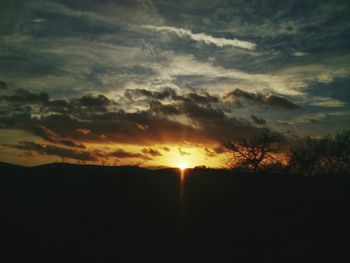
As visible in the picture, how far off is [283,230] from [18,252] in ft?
40.3

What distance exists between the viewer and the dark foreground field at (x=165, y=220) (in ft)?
50.3

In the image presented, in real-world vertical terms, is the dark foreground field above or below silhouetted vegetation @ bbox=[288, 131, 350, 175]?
below

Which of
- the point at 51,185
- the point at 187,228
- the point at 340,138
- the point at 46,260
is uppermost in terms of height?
the point at 340,138

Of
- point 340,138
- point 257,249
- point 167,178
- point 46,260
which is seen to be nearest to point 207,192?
point 167,178

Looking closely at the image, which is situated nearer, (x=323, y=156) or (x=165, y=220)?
(x=165, y=220)

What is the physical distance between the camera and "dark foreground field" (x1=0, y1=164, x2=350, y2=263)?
50.3ft

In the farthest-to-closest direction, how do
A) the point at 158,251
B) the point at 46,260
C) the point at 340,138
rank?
the point at 340,138
the point at 158,251
the point at 46,260

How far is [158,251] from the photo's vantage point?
15.6 metres

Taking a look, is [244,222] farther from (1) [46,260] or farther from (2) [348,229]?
(1) [46,260]

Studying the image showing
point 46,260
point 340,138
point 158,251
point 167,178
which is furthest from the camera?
point 340,138

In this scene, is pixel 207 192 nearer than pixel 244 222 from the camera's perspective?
No

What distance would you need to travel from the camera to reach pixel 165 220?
19.0 meters

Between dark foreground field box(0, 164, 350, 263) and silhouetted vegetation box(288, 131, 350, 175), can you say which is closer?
dark foreground field box(0, 164, 350, 263)

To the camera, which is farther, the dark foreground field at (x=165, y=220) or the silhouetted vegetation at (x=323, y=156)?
the silhouetted vegetation at (x=323, y=156)
